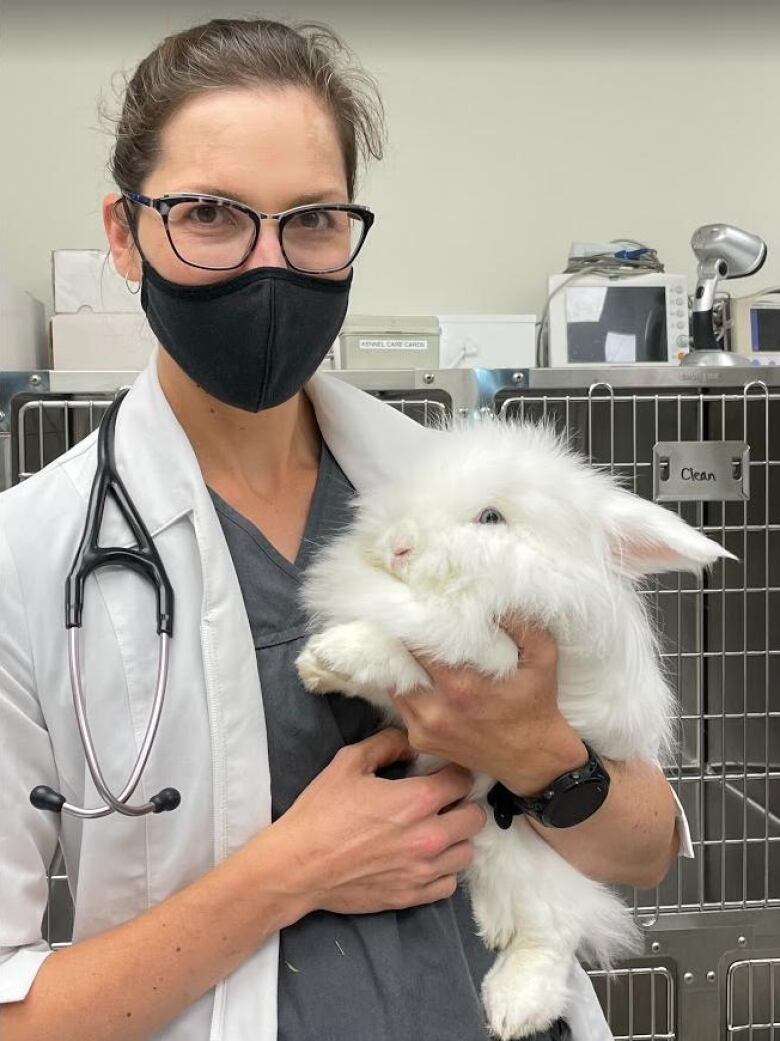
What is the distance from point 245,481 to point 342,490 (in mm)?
149

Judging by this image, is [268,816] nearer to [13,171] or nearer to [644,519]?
[644,519]

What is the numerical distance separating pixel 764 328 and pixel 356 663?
1.89 m

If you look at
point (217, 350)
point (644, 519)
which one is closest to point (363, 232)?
point (217, 350)

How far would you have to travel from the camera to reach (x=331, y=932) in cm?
109

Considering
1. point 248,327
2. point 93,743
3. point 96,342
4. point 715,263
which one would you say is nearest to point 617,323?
point 715,263

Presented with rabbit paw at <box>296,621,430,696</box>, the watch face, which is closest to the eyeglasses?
rabbit paw at <box>296,621,430,696</box>

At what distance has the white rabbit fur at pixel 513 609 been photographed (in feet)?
3.77

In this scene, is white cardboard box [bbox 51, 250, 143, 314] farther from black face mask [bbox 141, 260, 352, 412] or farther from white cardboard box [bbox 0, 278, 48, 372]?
black face mask [bbox 141, 260, 352, 412]

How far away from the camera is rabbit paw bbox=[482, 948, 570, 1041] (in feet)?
3.81

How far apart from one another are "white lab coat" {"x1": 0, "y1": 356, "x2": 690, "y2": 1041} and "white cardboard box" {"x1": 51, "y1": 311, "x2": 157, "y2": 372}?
1.09 m

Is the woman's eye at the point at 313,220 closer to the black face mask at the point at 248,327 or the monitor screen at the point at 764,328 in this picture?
the black face mask at the point at 248,327

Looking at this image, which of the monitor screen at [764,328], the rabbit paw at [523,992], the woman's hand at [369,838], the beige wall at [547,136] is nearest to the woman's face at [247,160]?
the woman's hand at [369,838]

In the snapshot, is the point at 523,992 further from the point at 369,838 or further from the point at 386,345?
the point at 386,345

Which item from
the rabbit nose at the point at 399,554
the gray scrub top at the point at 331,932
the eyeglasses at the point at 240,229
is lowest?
the gray scrub top at the point at 331,932
